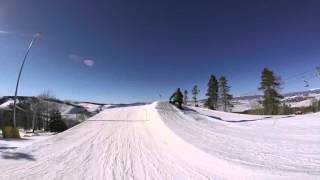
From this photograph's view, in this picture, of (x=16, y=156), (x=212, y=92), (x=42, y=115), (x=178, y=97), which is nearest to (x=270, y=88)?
(x=212, y=92)

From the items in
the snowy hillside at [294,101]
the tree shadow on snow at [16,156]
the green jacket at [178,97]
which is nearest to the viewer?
the tree shadow on snow at [16,156]

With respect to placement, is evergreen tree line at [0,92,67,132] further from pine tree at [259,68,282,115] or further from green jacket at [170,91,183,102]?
pine tree at [259,68,282,115]

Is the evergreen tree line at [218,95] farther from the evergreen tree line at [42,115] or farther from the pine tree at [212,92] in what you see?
the evergreen tree line at [42,115]

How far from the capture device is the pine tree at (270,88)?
5022 cm

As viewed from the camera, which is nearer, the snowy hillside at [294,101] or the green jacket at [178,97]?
the green jacket at [178,97]

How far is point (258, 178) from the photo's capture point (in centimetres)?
427

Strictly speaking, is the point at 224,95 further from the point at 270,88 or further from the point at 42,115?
the point at 42,115

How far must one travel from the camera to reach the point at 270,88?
51125 millimetres

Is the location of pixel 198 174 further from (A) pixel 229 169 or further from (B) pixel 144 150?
(B) pixel 144 150

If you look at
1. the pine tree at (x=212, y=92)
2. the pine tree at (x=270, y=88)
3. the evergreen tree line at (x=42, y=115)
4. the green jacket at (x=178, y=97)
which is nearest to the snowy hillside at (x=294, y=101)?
the pine tree at (x=270, y=88)

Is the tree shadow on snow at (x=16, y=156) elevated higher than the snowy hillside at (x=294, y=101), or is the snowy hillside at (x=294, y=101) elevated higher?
the snowy hillside at (x=294, y=101)

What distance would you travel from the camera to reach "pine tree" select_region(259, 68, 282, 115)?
50219 millimetres

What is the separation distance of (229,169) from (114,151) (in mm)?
3956

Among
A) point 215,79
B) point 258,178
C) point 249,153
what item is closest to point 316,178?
point 258,178
